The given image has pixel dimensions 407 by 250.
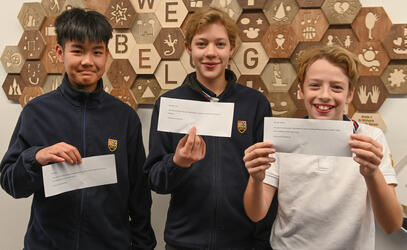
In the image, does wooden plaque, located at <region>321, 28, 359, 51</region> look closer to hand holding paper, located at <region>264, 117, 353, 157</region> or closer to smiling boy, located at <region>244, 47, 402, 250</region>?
smiling boy, located at <region>244, 47, 402, 250</region>

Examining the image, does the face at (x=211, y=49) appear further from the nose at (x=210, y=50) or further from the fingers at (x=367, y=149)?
the fingers at (x=367, y=149)

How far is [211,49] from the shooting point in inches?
40.7

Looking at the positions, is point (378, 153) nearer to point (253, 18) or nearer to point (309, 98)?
point (309, 98)

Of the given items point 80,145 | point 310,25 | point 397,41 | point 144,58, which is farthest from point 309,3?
point 80,145

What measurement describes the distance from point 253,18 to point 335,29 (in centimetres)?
29

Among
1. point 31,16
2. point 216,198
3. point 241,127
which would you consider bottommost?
point 216,198

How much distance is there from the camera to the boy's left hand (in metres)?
0.75

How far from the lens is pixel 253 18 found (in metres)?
1.23

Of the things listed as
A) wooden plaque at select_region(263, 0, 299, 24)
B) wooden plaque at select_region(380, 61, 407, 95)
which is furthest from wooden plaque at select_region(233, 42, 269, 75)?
wooden plaque at select_region(380, 61, 407, 95)

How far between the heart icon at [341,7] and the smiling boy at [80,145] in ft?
2.60

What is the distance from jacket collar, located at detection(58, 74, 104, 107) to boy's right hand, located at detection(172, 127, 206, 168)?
1.14 ft

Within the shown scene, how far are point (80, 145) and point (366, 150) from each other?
80cm

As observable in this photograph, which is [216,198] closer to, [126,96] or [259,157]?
[259,157]

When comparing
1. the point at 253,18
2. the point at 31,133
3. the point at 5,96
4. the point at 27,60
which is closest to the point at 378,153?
the point at 253,18
